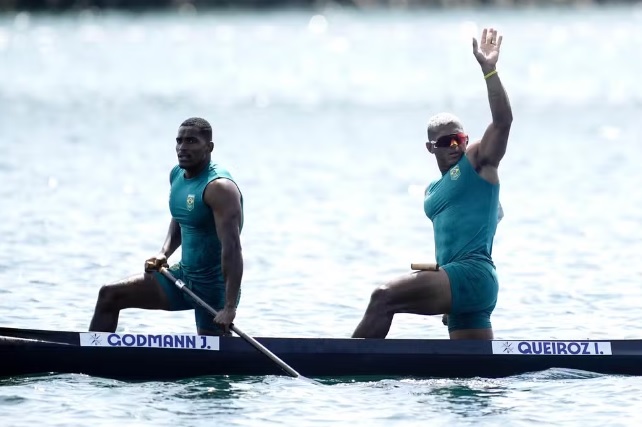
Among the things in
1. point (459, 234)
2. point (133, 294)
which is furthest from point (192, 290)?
A: point (459, 234)

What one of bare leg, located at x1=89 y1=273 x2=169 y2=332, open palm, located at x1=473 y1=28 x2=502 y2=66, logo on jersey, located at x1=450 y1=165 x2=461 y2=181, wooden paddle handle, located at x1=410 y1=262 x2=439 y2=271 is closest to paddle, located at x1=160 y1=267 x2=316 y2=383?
bare leg, located at x1=89 y1=273 x2=169 y2=332

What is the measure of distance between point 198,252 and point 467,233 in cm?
249

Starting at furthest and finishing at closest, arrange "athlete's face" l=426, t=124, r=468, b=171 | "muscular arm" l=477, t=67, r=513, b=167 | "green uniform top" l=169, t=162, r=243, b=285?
"green uniform top" l=169, t=162, r=243, b=285, "athlete's face" l=426, t=124, r=468, b=171, "muscular arm" l=477, t=67, r=513, b=167

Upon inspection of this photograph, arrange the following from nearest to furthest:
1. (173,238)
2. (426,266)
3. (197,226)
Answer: (426,266) → (197,226) → (173,238)

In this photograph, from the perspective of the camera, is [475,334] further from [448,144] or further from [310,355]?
[448,144]

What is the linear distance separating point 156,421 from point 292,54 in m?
79.0

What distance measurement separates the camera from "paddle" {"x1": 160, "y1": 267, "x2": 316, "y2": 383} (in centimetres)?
1402

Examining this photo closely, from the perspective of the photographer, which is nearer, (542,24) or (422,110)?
(422,110)

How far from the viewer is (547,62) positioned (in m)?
81.4

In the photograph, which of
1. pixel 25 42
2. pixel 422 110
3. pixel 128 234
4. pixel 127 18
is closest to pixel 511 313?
pixel 128 234

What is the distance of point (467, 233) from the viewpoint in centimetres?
1398

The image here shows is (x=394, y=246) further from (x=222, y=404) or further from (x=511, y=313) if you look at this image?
(x=222, y=404)

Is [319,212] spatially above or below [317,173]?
below

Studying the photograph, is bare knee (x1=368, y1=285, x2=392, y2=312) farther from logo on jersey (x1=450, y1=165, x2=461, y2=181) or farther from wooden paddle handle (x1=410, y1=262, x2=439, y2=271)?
logo on jersey (x1=450, y1=165, x2=461, y2=181)
